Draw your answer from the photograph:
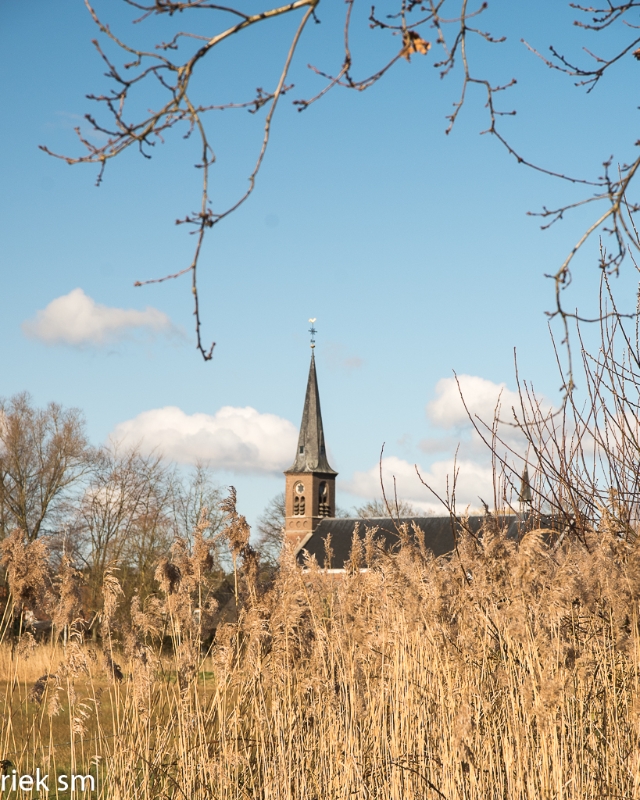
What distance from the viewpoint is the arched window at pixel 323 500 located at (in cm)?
5131

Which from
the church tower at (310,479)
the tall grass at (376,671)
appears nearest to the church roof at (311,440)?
the church tower at (310,479)

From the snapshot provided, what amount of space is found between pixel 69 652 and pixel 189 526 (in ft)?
88.9

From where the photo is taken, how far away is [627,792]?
3361mm

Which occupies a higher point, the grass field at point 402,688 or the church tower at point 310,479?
the church tower at point 310,479

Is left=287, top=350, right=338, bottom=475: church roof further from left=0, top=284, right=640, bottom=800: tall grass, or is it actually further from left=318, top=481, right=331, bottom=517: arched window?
left=0, top=284, right=640, bottom=800: tall grass

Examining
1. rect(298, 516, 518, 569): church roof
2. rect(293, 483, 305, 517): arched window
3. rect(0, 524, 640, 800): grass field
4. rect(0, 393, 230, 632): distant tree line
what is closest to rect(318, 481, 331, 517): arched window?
rect(293, 483, 305, 517): arched window

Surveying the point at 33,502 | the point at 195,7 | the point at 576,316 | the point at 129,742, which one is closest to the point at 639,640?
the point at 576,316

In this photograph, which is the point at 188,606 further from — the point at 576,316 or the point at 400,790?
the point at 576,316

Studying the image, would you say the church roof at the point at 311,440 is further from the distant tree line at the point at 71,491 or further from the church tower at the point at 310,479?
the distant tree line at the point at 71,491

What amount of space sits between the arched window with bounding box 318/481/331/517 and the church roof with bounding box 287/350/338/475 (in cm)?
94

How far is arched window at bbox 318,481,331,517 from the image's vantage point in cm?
5131

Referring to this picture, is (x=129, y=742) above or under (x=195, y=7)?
under

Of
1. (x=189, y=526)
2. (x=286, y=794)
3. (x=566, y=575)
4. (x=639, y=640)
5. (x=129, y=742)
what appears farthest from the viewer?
(x=189, y=526)

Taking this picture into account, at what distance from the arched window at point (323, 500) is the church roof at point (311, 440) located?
94 cm
